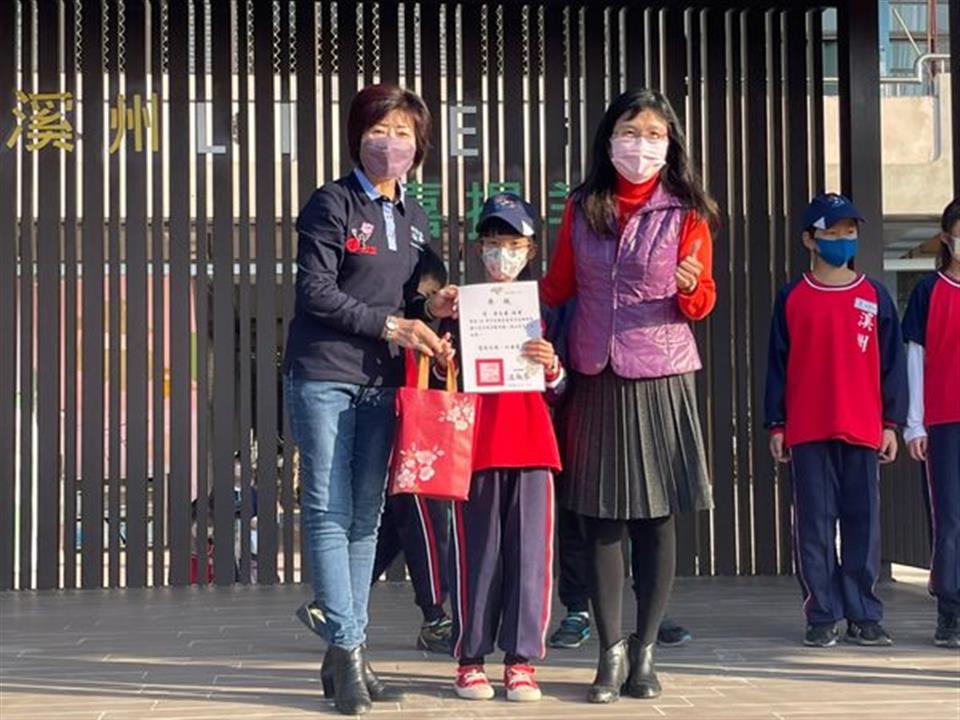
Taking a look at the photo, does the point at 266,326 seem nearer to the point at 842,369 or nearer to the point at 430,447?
the point at 842,369

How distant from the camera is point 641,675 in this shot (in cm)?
402

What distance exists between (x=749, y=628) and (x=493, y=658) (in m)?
1.18

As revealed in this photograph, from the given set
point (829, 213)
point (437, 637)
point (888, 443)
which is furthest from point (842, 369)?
point (437, 637)

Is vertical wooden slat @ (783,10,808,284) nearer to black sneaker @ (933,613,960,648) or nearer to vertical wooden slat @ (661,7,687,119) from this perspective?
vertical wooden slat @ (661,7,687,119)

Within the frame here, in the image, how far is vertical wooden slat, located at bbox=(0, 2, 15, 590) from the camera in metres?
6.70

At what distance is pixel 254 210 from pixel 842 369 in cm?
329

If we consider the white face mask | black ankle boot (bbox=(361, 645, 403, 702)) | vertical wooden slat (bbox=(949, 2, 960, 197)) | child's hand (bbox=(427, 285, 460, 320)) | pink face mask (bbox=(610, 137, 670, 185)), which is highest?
vertical wooden slat (bbox=(949, 2, 960, 197))

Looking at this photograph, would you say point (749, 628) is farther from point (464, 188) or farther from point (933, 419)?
point (464, 188)

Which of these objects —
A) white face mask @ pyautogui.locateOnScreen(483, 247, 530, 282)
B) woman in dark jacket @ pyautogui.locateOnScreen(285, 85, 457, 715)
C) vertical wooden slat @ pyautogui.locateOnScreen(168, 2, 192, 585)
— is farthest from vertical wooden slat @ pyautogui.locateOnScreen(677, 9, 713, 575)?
woman in dark jacket @ pyautogui.locateOnScreen(285, 85, 457, 715)

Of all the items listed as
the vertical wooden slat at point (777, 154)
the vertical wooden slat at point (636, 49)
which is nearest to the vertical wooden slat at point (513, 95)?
the vertical wooden slat at point (636, 49)

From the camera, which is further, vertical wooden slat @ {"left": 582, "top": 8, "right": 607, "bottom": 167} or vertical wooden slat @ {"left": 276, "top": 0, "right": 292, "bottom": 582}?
vertical wooden slat @ {"left": 582, "top": 8, "right": 607, "bottom": 167}

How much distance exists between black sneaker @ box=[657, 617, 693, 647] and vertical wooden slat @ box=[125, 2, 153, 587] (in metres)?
2.80

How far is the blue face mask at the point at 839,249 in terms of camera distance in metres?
4.97

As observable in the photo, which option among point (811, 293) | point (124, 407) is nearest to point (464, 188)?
point (124, 407)
